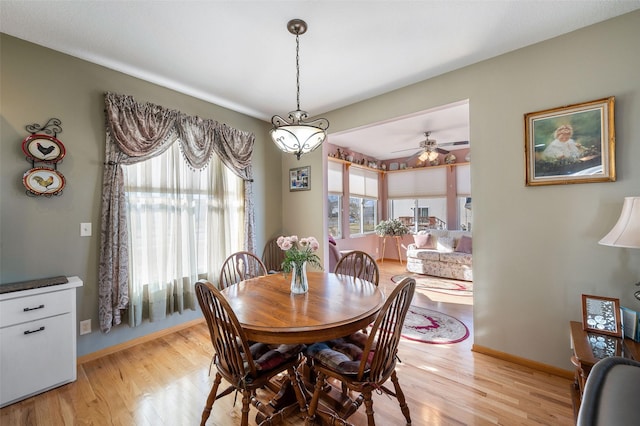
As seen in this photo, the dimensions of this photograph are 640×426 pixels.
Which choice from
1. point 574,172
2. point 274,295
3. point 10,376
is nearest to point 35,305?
point 10,376

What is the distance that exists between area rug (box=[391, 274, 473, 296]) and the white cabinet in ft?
13.5

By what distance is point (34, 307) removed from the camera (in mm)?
1906

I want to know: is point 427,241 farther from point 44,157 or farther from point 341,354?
point 44,157

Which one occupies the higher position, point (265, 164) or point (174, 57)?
point (174, 57)

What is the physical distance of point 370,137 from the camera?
17.0 ft

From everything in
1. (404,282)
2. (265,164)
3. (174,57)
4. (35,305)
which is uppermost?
(174,57)

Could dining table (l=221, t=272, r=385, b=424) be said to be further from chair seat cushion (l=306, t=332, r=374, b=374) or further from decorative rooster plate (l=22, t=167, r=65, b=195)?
decorative rooster plate (l=22, t=167, r=65, b=195)

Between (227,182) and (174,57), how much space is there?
149 cm

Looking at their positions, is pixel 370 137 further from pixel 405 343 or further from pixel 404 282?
pixel 404 282

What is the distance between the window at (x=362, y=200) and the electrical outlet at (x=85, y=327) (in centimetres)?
486

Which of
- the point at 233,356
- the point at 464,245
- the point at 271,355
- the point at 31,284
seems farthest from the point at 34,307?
the point at 464,245

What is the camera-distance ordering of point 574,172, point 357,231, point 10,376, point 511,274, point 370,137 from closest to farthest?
point 10,376
point 574,172
point 511,274
point 370,137
point 357,231

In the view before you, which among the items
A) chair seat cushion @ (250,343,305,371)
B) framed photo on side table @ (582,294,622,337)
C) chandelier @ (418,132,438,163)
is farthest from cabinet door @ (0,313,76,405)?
chandelier @ (418,132,438,163)

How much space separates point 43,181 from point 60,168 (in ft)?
0.56
